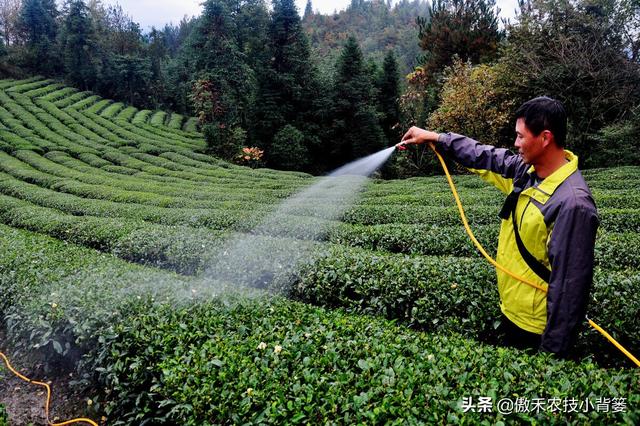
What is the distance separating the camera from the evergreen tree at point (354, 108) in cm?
3538

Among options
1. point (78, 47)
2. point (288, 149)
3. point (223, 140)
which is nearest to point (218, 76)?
point (223, 140)

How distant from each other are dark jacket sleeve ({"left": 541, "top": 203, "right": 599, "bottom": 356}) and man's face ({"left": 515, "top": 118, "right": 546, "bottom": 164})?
0.45 metres

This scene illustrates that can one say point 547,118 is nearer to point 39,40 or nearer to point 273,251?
point 273,251

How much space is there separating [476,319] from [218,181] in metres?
19.0

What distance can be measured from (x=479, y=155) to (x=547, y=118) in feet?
2.52

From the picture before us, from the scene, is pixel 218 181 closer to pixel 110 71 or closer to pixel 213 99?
pixel 213 99

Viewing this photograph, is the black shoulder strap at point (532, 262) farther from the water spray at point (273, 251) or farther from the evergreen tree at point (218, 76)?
the evergreen tree at point (218, 76)

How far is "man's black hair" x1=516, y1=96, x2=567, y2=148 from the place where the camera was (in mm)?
2564

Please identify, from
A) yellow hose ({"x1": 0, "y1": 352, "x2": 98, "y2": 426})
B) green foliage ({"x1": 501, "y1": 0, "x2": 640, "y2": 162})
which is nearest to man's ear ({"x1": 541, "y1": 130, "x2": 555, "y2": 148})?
yellow hose ({"x1": 0, "y1": 352, "x2": 98, "y2": 426})

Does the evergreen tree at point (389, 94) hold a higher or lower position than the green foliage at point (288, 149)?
higher

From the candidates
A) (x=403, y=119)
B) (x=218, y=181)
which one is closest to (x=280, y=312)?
(x=218, y=181)

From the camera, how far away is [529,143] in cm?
267

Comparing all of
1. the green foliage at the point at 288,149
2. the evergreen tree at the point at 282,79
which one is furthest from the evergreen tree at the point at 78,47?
the green foliage at the point at 288,149

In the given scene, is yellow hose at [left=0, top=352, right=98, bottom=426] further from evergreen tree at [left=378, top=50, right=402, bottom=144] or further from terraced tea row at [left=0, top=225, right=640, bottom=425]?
evergreen tree at [left=378, top=50, right=402, bottom=144]
